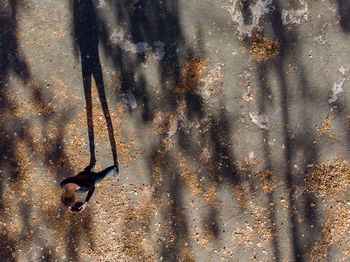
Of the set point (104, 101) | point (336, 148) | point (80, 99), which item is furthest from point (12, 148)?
point (336, 148)

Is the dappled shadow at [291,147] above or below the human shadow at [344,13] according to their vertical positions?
below

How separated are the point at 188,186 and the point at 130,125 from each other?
5.92ft

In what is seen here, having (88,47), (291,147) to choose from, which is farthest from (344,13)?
(88,47)

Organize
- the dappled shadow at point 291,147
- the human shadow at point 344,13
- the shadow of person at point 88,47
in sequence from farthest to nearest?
the shadow of person at point 88,47, the dappled shadow at point 291,147, the human shadow at point 344,13

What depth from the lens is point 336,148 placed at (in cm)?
502

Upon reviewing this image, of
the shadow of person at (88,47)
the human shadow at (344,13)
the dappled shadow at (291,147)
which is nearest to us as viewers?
the human shadow at (344,13)

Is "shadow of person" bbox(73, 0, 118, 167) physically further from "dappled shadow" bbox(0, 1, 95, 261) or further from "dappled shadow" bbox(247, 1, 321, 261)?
"dappled shadow" bbox(247, 1, 321, 261)

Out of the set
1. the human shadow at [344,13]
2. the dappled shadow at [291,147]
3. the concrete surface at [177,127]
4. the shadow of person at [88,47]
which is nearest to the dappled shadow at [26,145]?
the concrete surface at [177,127]

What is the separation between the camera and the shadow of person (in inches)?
206

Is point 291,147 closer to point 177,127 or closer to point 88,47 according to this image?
point 177,127

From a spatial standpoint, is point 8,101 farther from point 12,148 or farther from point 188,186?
point 188,186

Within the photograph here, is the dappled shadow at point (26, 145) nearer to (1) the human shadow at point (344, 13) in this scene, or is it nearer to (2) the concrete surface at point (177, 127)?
(2) the concrete surface at point (177, 127)

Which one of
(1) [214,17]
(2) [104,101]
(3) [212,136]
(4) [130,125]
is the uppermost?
(1) [214,17]

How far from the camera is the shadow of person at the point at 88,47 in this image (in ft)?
17.1
